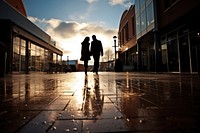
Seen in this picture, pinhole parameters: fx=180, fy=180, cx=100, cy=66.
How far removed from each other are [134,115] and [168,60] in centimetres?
1528

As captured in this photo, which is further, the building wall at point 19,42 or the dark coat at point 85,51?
the building wall at point 19,42

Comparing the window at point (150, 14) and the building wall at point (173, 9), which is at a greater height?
the window at point (150, 14)

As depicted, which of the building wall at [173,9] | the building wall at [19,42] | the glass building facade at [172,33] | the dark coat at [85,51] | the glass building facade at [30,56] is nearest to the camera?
the dark coat at [85,51]

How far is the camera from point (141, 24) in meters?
20.9

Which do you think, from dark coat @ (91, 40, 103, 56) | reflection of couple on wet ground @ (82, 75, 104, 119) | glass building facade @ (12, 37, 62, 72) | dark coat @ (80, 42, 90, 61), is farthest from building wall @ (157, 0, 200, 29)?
glass building facade @ (12, 37, 62, 72)

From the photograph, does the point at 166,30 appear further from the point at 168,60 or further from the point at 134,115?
the point at 134,115

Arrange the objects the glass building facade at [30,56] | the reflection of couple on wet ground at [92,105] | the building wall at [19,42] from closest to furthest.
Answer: the reflection of couple on wet ground at [92,105]
the building wall at [19,42]
the glass building facade at [30,56]

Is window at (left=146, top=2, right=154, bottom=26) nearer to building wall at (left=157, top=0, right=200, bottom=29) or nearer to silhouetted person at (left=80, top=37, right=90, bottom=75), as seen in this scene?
building wall at (left=157, top=0, right=200, bottom=29)

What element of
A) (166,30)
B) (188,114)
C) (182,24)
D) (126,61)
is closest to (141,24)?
(166,30)

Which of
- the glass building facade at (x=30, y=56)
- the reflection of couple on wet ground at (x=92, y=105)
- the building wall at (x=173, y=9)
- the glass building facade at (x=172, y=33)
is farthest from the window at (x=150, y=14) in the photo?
the reflection of couple on wet ground at (x=92, y=105)

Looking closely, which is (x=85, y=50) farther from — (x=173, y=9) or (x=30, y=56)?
(x=30, y=56)

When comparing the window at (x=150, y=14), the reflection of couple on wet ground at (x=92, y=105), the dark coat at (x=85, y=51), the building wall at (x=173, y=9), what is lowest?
the reflection of couple on wet ground at (x=92, y=105)

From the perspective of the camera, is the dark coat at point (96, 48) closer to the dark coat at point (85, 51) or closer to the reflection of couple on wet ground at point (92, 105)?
the dark coat at point (85, 51)

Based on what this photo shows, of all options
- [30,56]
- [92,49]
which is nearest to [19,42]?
[30,56]
